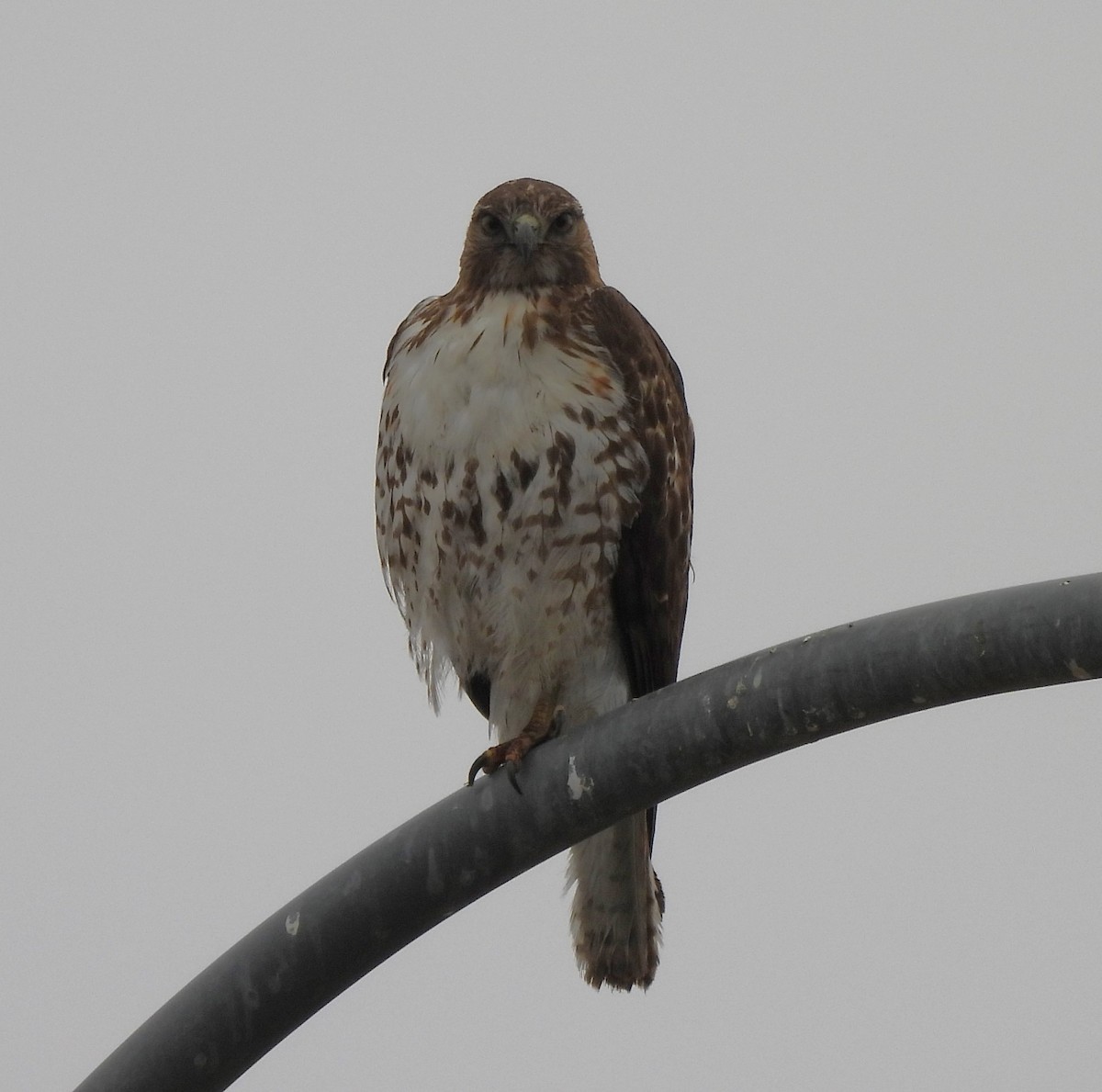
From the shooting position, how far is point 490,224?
4.46 m

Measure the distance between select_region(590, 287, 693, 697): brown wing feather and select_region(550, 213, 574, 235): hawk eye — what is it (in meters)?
0.20

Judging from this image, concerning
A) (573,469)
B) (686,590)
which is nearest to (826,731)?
(573,469)

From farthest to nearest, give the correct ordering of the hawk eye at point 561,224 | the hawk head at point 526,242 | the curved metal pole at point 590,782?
the hawk eye at point 561,224
the hawk head at point 526,242
the curved metal pole at point 590,782

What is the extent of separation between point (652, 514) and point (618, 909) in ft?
3.35

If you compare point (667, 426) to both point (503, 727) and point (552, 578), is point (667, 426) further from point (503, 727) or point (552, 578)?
point (503, 727)

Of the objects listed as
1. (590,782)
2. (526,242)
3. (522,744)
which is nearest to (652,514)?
(522,744)

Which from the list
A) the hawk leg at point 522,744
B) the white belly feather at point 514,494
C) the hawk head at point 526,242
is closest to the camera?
the hawk leg at point 522,744

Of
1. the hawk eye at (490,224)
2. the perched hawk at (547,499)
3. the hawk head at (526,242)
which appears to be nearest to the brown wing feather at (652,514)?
the perched hawk at (547,499)

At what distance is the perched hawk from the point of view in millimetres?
4016

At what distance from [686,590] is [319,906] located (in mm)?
1802

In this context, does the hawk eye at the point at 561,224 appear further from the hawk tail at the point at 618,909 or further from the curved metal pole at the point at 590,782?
the curved metal pole at the point at 590,782

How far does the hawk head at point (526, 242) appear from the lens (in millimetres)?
4336

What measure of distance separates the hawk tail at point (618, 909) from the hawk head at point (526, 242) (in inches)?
53.8

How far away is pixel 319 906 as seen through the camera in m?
2.81
